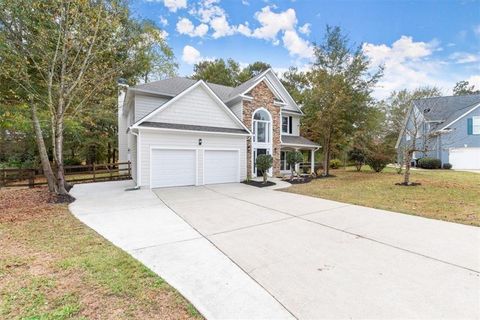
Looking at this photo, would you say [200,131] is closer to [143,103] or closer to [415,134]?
[143,103]

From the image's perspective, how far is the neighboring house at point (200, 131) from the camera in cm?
1164

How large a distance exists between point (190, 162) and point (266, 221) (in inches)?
297

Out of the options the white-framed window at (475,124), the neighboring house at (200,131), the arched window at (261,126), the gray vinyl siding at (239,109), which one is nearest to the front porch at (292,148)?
the neighboring house at (200,131)

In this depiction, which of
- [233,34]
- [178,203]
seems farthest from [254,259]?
[233,34]

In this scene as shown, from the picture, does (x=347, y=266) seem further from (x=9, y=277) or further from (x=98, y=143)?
(x=98, y=143)

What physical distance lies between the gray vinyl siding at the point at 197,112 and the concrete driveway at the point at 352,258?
656 cm

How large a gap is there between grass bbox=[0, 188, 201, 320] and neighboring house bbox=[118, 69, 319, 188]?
21.9 feet

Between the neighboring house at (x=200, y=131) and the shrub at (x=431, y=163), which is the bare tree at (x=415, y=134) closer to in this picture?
the shrub at (x=431, y=163)

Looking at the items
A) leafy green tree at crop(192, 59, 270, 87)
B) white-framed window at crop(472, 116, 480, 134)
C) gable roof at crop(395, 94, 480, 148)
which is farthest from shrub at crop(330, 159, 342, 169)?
leafy green tree at crop(192, 59, 270, 87)

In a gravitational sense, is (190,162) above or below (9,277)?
above

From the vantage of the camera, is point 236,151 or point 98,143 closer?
point 236,151

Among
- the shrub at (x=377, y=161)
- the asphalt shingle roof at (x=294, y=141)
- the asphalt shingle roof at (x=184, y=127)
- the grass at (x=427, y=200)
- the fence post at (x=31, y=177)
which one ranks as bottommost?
the grass at (x=427, y=200)

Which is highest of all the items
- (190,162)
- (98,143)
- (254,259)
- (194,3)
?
(194,3)

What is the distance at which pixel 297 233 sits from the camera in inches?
204
